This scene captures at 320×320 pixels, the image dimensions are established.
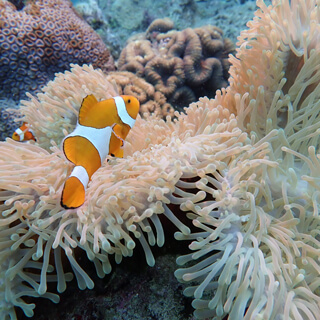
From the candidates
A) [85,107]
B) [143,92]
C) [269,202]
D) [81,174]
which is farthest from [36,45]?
[269,202]

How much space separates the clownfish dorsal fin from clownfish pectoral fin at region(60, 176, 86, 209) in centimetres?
28

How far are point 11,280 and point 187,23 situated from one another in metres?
3.67

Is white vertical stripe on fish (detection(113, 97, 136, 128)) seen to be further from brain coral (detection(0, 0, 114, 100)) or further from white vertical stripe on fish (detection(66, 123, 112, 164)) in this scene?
brain coral (detection(0, 0, 114, 100))

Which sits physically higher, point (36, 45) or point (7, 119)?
point (36, 45)

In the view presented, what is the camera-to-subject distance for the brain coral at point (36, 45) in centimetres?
247

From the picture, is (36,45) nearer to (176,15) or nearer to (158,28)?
(158,28)

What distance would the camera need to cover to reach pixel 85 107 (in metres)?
1.13

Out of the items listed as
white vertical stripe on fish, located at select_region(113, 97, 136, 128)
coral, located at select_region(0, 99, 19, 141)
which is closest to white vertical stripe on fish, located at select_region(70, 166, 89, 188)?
white vertical stripe on fish, located at select_region(113, 97, 136, 128)

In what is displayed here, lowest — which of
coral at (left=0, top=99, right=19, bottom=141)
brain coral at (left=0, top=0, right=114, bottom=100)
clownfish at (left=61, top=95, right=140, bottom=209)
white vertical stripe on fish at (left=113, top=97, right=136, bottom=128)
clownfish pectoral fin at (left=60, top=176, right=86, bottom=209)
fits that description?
coral at (left=0, top=99, right=19, bottom=141)

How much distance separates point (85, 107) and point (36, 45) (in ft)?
5.78

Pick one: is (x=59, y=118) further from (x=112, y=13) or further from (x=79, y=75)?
(x=112, y=13)

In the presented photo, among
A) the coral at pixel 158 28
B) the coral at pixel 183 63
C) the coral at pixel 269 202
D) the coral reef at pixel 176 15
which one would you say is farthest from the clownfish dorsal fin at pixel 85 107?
the coral reef at pixel 176 15

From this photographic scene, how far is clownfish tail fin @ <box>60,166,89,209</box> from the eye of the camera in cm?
88

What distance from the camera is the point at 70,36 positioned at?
2627 mm
